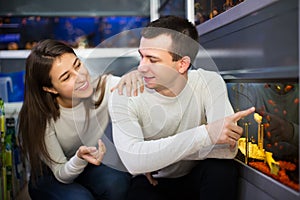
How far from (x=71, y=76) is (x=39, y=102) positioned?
0.14m

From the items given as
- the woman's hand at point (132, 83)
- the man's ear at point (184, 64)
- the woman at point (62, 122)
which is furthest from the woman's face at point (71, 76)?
the man's ear at point (184, 64)

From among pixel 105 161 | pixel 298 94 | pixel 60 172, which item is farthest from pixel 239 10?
pixel 60 172

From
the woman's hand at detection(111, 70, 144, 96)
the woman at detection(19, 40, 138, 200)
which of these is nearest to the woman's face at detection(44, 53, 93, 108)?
the woman at detection(19, 40, 138, 200)

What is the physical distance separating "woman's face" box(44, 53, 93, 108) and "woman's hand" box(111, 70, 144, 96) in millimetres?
113

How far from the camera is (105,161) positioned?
133 cm

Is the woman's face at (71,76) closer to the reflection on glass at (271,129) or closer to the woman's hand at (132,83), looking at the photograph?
the woman's hand at (132,83)

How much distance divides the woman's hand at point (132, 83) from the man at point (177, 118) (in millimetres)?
20

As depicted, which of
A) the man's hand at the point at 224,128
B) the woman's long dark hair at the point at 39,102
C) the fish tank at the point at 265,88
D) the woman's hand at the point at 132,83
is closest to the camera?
the fish tank at the point at 265,88

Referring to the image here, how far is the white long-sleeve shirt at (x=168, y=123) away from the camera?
3.75ft

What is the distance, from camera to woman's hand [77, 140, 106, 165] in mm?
1262

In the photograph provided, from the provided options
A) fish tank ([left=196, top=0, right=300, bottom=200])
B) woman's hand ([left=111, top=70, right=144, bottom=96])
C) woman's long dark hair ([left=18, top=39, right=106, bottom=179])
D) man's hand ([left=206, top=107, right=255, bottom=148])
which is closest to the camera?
fish tank ([left=196, top=0, right=300, bottom=200])

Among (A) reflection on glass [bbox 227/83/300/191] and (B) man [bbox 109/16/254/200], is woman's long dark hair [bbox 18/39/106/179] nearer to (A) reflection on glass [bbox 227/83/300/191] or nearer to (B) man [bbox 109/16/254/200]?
(B) man [bbox 109/16/254/200]

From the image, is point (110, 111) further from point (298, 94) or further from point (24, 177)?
point (24, 177)

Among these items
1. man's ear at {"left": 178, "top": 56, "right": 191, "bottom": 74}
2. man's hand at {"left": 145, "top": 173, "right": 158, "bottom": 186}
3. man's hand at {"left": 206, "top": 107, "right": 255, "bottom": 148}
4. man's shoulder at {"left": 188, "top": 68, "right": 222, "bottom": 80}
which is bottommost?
man's hand at {"left": 145, "top": 173, "right": 158, "bottom": 186}
